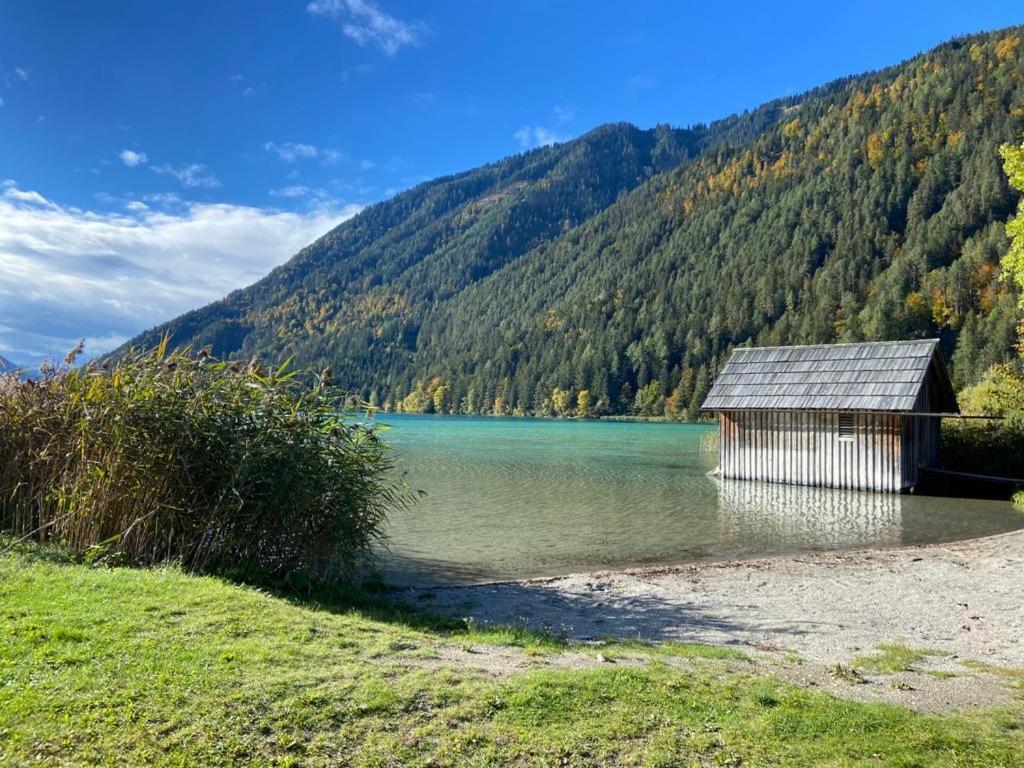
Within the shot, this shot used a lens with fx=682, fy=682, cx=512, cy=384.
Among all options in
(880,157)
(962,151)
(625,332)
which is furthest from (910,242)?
(625,332)

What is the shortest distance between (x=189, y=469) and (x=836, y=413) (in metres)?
24.3

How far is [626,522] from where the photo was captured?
20.9m

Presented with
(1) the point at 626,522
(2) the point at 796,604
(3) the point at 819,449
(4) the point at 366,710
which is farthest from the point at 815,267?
(4) the point at 366,710

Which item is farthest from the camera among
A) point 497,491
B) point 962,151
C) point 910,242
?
point 962,151

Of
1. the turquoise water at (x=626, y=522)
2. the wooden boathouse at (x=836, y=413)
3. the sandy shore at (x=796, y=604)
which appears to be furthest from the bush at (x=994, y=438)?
the sandy shore at (x=796, y=604)

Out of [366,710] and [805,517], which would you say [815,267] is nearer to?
[805,517]

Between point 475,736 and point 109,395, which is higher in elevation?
point 109,395

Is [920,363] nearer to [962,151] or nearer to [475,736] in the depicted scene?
[475,736]

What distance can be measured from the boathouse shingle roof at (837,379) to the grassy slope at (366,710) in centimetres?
2222

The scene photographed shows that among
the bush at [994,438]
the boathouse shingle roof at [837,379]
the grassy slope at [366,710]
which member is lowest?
the grassy slope at [366,710]

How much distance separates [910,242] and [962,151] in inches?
1159

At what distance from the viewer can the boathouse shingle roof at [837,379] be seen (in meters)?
25.8

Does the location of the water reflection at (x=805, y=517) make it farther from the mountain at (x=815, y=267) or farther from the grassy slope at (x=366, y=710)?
the mountain at (x=815, y=267)

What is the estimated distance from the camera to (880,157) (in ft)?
511
